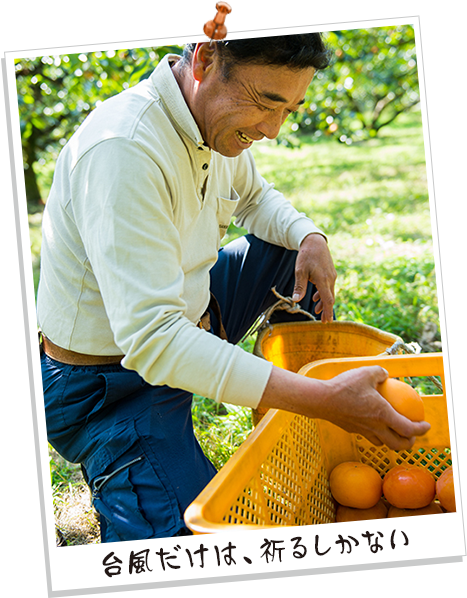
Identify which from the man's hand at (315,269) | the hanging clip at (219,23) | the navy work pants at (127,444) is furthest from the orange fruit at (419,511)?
the hanging clip at (219,23)

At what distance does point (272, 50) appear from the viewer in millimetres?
1306

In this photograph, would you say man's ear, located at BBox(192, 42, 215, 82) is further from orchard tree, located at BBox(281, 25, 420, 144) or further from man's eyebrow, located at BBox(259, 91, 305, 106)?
orchard tree, located at BBox(281, 25, 420, 144)

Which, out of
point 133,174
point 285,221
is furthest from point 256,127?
point 285,221

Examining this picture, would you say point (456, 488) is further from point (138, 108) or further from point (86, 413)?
point (138, 108)

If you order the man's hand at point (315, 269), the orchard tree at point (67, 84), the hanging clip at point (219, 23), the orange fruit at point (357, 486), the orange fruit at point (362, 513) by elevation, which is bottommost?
the orange fruit at point (362, 513)

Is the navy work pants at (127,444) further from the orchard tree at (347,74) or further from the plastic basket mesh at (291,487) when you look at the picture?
the orchard tree at (347,74)

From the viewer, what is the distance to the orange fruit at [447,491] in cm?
156

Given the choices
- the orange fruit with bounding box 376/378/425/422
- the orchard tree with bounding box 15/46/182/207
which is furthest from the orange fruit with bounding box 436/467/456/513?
the orchard tree with bounding box 15/46/182/207

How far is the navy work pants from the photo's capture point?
1.43 m

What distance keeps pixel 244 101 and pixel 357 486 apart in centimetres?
113

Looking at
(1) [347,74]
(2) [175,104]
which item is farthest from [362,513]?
(1) [347,74]

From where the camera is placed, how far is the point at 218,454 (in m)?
2.07

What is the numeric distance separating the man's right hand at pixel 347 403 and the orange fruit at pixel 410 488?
35 cm

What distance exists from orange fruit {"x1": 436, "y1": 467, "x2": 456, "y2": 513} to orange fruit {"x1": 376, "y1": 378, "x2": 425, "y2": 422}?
0.85 ft
